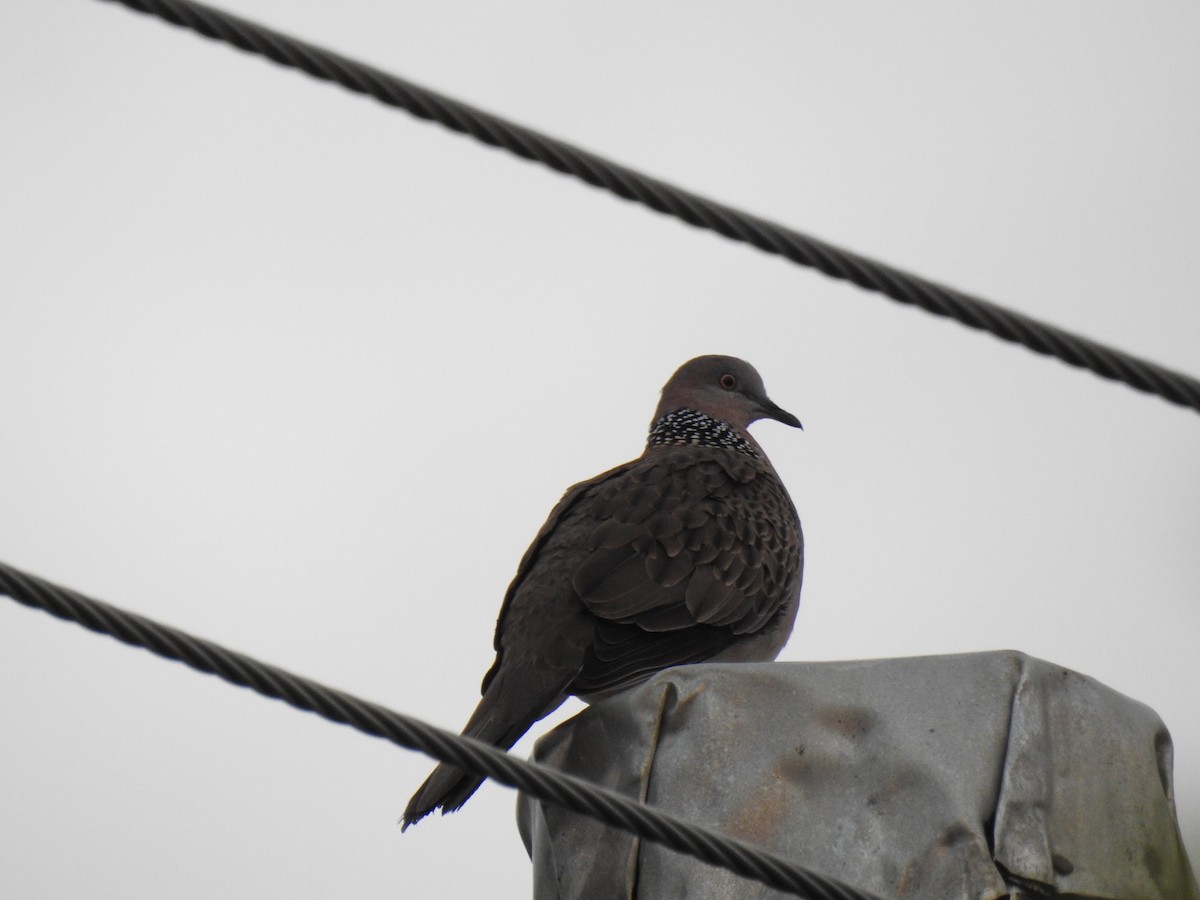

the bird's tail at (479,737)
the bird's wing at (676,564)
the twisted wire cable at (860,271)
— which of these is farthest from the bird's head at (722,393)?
the twisted wire cable at (860,271)

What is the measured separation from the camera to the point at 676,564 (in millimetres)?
5715

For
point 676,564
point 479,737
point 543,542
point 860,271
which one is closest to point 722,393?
point 543,542

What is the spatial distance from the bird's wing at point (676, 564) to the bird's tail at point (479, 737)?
0.31m

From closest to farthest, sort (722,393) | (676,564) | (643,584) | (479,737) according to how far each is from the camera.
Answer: (479,737) → (643,584) → (676,564) → (722,393)

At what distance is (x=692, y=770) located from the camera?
3.72m

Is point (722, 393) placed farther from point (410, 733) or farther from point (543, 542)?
point (410, 733)

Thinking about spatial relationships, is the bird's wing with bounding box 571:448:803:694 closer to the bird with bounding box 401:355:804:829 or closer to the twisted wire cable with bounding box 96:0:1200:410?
the bird with bounding box 401:355:804:829

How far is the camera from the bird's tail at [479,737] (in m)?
4.54

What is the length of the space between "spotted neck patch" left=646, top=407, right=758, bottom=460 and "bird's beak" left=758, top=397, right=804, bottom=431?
0.90 ft

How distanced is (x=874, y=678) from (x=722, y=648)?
210 cm

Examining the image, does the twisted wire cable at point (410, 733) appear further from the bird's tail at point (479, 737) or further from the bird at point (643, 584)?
the bird at point (643, 584)

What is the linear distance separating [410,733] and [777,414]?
5.14 meters

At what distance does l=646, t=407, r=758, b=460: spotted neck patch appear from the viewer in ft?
23.0

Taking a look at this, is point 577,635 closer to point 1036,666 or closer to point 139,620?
point 1036,666
